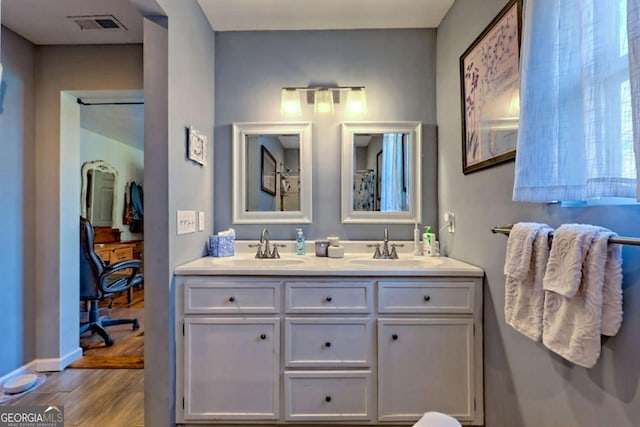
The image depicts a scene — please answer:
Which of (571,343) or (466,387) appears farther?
(466,387)

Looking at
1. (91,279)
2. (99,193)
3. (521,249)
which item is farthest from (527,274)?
(99,193)

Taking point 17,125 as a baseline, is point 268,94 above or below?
above

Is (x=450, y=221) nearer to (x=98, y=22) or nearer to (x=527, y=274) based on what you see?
(x=527, y=274)

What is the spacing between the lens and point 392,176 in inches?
84.3

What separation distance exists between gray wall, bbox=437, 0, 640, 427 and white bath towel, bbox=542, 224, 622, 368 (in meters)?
0.05

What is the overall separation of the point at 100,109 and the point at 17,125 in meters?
1.25

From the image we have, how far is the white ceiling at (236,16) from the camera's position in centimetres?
184

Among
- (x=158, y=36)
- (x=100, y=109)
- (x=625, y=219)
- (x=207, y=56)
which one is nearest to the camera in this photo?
(x=625, y=219)

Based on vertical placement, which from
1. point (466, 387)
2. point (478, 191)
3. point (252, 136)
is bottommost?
point (466, 387)

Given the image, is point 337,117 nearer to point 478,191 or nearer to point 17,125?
point 478,191

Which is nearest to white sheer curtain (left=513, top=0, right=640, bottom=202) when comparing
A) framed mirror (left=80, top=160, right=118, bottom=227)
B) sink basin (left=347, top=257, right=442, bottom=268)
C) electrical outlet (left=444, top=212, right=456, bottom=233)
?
sink basin (left=347, top=257, right=442, bottom=268)

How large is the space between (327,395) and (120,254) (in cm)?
359

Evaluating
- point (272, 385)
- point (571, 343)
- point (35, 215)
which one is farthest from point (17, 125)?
point (571, 343)

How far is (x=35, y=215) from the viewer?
2178 millimetres
